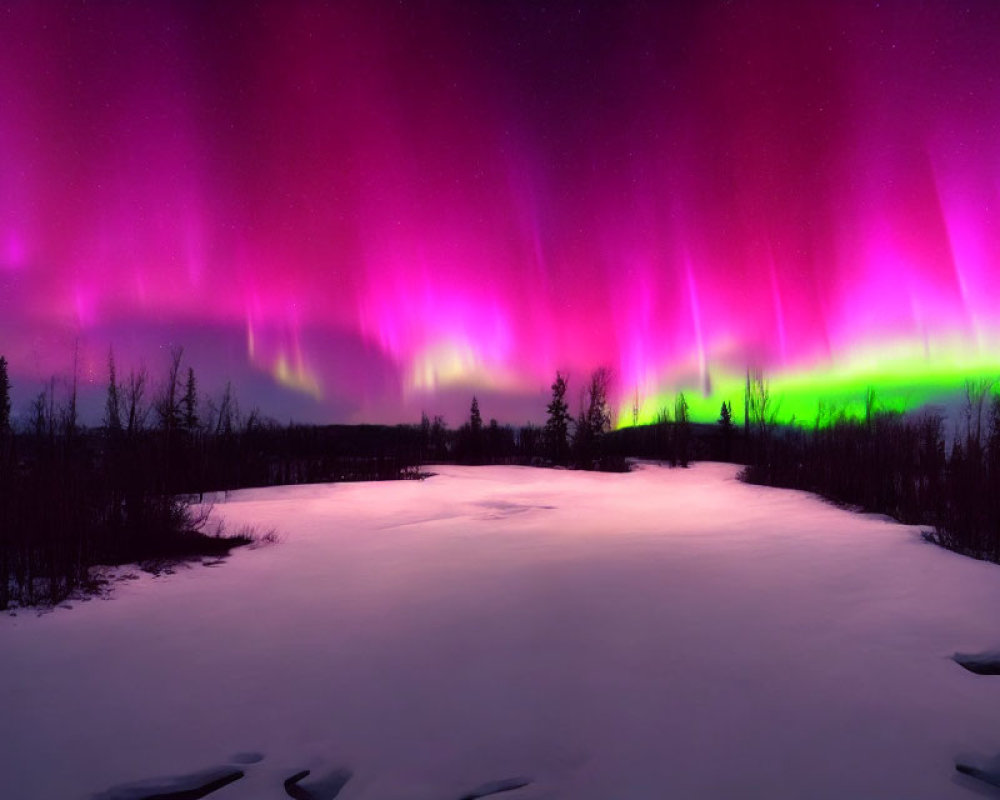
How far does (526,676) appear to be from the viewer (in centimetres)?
377

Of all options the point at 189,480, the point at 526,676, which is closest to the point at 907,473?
the point at 526,676

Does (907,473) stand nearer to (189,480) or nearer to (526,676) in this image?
(526,676)

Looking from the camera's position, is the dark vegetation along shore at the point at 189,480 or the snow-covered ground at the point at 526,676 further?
the dark vegetation along shore at the point at 189,480

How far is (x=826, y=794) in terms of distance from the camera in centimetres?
245

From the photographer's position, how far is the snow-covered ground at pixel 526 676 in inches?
106

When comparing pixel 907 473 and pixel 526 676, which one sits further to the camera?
pixel 907 473

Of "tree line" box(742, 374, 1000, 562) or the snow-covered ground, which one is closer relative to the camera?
the snow-covered ground

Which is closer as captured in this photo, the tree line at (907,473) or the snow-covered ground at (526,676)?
the snow-covered ground at (526,676)

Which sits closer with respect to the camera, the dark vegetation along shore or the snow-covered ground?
the snow-covered ground

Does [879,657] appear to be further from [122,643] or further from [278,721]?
[122,643]

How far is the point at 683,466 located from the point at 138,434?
24543mm

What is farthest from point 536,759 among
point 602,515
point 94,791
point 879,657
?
point 602,515

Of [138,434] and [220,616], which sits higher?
[138,434]

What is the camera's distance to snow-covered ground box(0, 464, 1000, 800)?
2695 millimetres
